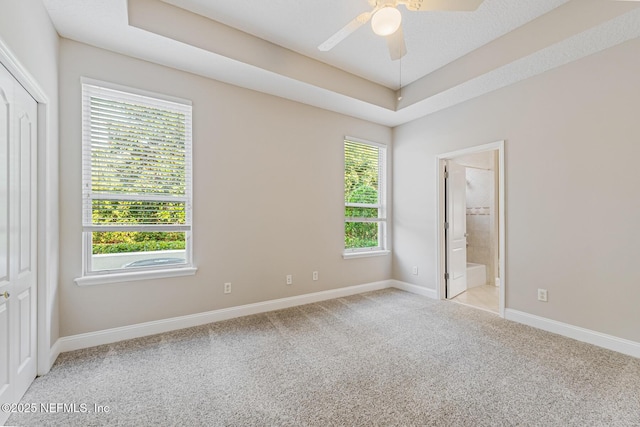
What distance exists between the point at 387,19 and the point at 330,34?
1.41m

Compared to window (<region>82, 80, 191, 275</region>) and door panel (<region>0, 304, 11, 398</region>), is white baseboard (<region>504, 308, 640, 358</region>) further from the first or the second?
door panel (<region>0, 304, 11, 398</region>)

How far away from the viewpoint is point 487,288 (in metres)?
4.90

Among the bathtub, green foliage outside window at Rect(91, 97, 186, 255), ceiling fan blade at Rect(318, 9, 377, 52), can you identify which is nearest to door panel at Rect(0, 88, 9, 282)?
green foliage outside window at Rect(91, 97, 186, 255)

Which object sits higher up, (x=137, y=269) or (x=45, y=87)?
(x=45, y=87)

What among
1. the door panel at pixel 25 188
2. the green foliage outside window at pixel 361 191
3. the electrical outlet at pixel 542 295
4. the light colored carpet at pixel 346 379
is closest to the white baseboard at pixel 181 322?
the light colored carpet at pixel 346 379

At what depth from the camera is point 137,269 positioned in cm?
289

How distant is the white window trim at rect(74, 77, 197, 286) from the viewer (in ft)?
8.71

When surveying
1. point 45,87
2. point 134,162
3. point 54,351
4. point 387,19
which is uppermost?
point 387,19

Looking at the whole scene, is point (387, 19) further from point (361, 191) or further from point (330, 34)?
point (361, 191)

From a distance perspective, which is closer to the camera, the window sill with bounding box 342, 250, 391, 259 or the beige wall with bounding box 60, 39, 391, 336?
the beige wall with bounding box 60, 39, 391, 336

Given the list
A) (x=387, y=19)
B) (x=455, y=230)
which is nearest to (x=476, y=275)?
(x=455, y=230)

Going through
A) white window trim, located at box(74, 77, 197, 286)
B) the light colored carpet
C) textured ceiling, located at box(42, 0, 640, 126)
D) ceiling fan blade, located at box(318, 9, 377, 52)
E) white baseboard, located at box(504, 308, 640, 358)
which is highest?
textured ceiling, located at box(42, 0, 640, 126)

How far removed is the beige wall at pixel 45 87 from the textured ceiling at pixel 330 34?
0.95ft

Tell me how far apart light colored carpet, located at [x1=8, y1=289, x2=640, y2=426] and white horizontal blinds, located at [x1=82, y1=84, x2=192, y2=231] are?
4.04ft
